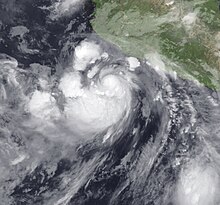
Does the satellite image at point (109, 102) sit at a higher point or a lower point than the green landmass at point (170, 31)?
lower

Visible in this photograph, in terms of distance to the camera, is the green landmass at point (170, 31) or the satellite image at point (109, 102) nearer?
the satellite image at point (109, 102)

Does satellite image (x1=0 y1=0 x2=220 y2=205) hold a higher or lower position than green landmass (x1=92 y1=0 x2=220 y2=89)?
lower

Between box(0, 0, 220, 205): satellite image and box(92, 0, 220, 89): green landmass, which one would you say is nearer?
box(0, 0, 220, 205): satellite image

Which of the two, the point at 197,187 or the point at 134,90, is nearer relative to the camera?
the point at 197,187

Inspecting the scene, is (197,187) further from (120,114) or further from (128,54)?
(128,54)

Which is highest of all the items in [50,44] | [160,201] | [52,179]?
[50,44]

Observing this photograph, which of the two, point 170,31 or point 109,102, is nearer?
point 109,102

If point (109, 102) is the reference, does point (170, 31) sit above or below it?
above

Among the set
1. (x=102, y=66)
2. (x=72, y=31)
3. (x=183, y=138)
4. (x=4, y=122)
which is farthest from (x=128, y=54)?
(x=4, y=122)
